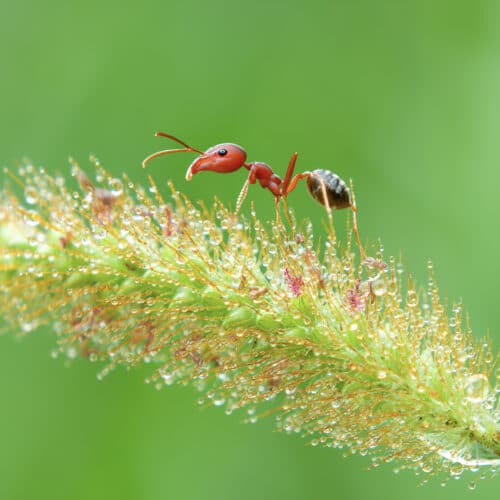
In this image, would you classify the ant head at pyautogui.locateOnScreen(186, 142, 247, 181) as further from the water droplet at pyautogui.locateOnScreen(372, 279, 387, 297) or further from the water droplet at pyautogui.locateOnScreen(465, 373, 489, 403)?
the water droplet at pyautogui.locateOnScreen(465, 373, 489, 403)

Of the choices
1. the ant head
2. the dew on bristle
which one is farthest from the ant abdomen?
the dew on bristle

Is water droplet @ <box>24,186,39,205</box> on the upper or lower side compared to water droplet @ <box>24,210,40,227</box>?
upper

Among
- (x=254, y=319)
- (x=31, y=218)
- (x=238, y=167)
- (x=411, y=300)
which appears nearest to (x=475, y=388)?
(x=411, y=300)

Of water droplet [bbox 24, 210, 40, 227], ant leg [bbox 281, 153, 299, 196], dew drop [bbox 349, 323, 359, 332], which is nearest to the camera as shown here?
water droplet [bbox 24, 210, 40, 227]

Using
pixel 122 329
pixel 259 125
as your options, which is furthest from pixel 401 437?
pixel 259 125

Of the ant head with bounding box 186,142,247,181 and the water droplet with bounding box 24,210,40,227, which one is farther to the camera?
the ant head with bounding box 186,142,247,181

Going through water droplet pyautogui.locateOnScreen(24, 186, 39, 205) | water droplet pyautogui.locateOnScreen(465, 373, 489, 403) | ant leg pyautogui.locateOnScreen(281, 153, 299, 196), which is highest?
ant leg pyautogui.locateOnScreen(281, 153, 299, 196)

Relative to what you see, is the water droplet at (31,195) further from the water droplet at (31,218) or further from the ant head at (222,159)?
the ant head at (222,159)

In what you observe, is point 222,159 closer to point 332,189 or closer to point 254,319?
point 332,189
